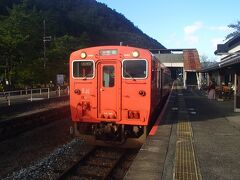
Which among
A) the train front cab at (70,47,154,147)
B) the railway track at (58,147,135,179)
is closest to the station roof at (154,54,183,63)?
the railway track at (58,147,135,179)

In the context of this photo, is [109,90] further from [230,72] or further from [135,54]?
[230,72]

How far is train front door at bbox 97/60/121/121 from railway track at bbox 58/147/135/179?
115 cm

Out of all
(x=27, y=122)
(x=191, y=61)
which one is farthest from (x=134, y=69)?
(x=191, y=61)

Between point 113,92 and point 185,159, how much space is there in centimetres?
316

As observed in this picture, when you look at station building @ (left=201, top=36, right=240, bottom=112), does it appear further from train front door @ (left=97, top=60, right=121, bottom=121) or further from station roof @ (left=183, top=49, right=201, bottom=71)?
station roof @ (left=183, top=49, right=201, bottom=71)

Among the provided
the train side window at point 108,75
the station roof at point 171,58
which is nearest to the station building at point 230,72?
the train side window at point 108,75

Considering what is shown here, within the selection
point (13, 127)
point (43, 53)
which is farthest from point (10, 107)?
point (43, 53)

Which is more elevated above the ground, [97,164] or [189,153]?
[189,153]

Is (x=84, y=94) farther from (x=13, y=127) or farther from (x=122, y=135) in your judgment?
(x=13, y=127)

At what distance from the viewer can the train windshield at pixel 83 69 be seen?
10.9 metres

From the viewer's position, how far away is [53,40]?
55.2m

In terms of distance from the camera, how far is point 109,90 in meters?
10.6

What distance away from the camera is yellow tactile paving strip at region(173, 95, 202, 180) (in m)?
7.19

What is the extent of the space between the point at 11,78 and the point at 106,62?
30.9 meters
